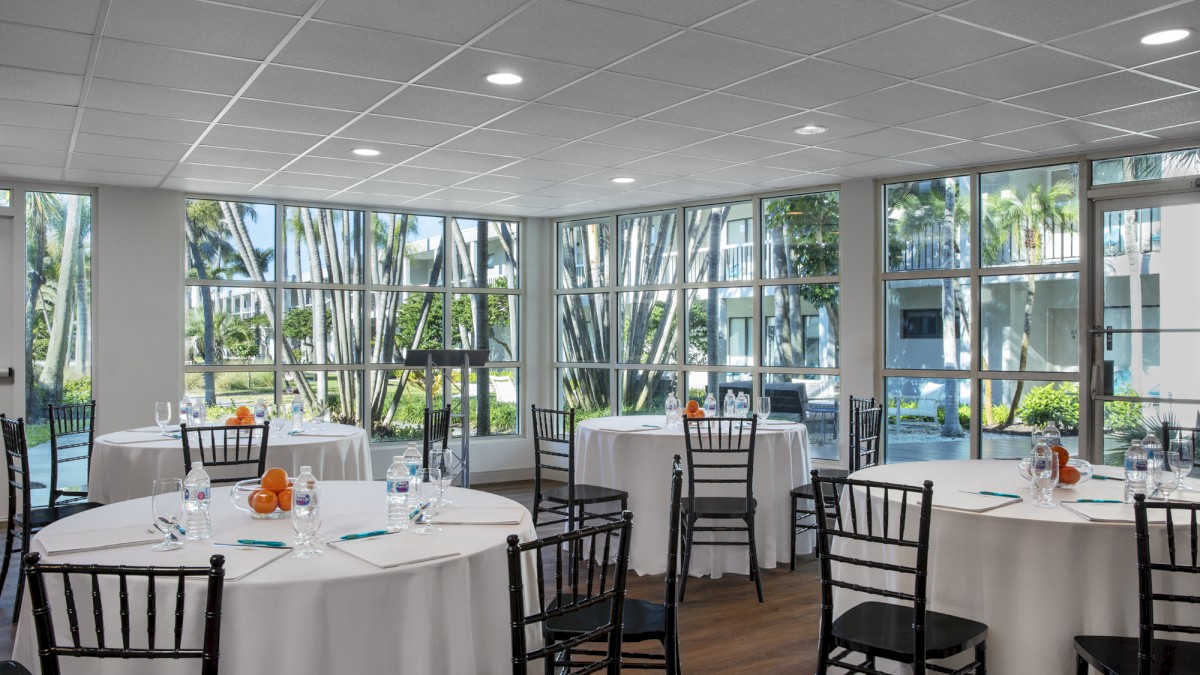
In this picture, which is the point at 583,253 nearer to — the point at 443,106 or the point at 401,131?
the point at 401,131

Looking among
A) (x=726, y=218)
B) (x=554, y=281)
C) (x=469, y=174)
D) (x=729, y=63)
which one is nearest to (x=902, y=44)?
(x=729, y=63)

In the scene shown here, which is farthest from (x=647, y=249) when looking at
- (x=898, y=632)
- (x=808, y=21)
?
(x=898, y=632)

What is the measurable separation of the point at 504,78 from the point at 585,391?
5636mm

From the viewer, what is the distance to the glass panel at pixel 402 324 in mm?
9125

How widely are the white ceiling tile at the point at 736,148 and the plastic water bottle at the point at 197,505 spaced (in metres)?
4.03

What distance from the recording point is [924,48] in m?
4.05

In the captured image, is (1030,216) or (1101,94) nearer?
(1101,94)

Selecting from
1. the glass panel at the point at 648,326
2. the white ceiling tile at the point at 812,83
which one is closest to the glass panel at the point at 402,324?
the glass panel at the point at 648,326

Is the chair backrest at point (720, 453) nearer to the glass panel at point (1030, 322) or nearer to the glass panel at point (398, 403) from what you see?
the glass panel at point (1030, 322)

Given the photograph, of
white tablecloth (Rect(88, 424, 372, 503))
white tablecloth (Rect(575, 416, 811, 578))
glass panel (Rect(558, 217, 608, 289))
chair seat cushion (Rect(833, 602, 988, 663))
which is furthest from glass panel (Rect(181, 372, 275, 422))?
chair seat cushion (Rect(833, 602, 988, 663))

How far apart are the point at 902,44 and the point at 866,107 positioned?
111 cm

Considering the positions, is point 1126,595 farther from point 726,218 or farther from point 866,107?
point 726,218

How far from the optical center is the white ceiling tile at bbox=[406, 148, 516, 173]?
6367 mm

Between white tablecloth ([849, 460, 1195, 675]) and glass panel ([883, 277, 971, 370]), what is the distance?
13.2 ft
